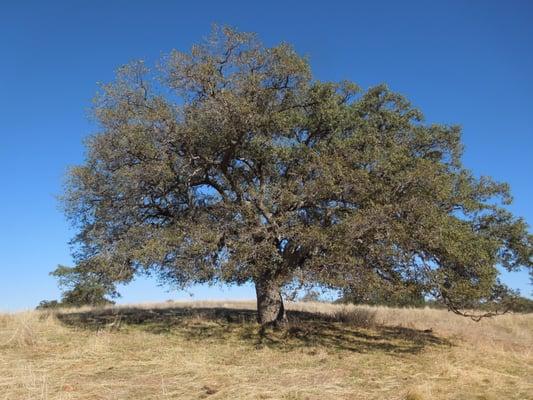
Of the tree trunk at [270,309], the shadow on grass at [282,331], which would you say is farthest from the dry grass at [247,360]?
the tree trunk at [270,309]

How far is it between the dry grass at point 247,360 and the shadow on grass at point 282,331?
0.04 meters

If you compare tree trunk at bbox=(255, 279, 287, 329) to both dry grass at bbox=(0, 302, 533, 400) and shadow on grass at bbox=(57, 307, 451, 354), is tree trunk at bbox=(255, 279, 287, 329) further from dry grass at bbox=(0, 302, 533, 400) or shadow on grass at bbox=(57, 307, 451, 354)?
dry grass at bbox=(0, 302, 533, 400)

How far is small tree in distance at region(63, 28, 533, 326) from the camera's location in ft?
47.6

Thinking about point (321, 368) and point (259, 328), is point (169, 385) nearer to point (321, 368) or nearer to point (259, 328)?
point (321, 368)

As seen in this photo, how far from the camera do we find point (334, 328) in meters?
20.0

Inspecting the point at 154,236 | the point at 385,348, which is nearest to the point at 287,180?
the point at 154,236

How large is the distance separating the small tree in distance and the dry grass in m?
1.95

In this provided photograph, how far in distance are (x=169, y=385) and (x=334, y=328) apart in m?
10.2

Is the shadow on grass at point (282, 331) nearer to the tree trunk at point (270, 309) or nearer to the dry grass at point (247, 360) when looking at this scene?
the dry grass at point (247, 360)

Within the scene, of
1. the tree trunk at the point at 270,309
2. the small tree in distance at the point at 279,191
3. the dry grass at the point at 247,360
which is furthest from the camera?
the tree trunk at the point at 270,309

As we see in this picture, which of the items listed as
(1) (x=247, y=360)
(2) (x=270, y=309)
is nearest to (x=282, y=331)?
(2) (x=270, y=309)

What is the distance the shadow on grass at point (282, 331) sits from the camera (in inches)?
657

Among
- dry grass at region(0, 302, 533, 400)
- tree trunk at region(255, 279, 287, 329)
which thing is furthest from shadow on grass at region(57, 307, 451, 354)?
tree trunk at region(255, 279, 287, 329)

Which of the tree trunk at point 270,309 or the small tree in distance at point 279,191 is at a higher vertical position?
Result: the small tree in distance at point 279,191
